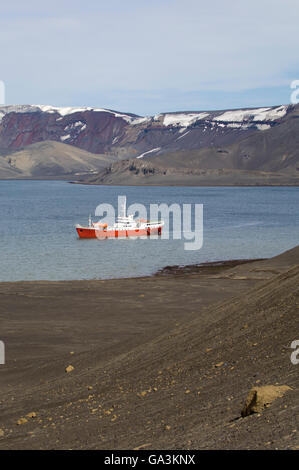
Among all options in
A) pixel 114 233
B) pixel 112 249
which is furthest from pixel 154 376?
pixel 114 233

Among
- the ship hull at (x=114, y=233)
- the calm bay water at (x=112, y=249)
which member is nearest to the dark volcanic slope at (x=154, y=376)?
the calm bay water at (x=112, y=249)

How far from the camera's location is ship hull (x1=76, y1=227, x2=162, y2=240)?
6016 cm

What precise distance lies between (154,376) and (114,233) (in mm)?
51168

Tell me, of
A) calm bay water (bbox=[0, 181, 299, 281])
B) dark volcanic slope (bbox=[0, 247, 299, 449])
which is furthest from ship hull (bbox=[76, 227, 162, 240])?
dark volcanic slope (bbox=[0, 247, 299, 449])

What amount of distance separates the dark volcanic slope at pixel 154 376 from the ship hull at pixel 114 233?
40.6 metres

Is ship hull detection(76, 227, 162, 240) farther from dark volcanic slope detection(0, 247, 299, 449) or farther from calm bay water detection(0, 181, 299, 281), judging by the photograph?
dark volcanic slope detection(0, 247, 299, 449)

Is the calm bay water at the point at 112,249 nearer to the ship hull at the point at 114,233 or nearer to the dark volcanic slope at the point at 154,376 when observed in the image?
the ship hull at the point at 114,233

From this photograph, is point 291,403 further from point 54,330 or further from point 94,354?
point 54,330

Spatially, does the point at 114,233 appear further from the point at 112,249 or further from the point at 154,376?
the point at 154,376

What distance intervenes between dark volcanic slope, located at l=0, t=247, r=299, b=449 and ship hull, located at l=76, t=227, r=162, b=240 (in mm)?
40603

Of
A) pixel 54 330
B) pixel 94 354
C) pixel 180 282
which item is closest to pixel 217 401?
pixel 94 354

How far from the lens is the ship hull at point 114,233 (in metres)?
60.2

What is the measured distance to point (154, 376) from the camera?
11125 millimetres

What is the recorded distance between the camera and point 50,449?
837 centimetres
